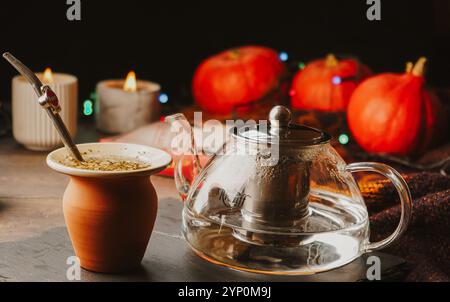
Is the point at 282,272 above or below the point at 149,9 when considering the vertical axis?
below

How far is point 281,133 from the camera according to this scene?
2.58ft

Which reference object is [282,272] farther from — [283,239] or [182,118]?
[182,118]

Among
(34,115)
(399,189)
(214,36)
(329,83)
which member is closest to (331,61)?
(329,83)

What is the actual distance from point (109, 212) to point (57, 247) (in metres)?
0.14

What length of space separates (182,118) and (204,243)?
0.49 ft

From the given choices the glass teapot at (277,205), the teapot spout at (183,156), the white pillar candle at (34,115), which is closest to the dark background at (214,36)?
the white pillar candle at (34,115)

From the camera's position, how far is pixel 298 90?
1.58 m

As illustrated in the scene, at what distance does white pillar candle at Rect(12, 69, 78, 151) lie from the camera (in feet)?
4.24

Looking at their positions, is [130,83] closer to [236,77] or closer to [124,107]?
[124,107]

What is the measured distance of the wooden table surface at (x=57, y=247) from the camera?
2.56 ft

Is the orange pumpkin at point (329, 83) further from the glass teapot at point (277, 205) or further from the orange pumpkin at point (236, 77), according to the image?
the glass teapot at point (277, 205)

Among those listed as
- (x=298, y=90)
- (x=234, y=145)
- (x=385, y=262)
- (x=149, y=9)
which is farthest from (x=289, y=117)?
(x=149, y=9)

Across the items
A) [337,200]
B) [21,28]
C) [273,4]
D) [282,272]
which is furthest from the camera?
[273,4]

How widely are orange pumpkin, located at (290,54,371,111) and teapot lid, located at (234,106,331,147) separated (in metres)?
0.73
